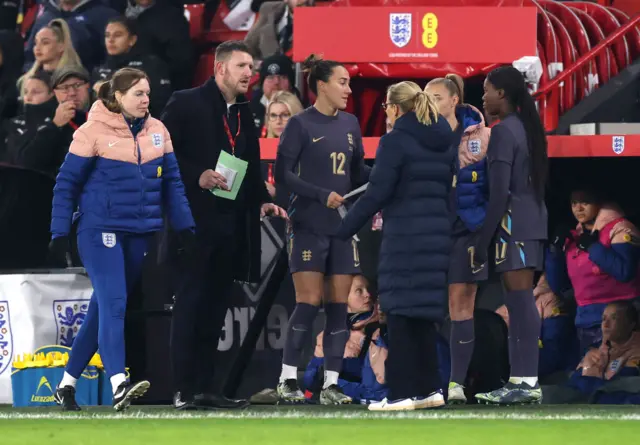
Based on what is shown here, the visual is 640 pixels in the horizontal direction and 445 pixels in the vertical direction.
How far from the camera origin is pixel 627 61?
38.5ft

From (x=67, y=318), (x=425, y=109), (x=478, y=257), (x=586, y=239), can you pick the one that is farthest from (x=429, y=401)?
(x=67, y=318)

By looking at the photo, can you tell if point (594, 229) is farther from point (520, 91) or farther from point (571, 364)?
point (520, 91)

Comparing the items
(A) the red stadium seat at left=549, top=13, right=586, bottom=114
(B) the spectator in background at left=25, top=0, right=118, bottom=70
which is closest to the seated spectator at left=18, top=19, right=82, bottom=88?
(B) the spectator in background at left=25, top=0, right=118, bottom=70

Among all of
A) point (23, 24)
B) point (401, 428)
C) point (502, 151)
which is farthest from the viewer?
point (23, 24)

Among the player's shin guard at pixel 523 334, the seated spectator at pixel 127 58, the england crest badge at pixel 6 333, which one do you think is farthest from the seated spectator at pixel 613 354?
the seated spectator at pixel 127 58

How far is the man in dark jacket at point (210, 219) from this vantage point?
308 inches

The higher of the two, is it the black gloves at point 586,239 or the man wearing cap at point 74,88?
the man wearing cap at point 74,88

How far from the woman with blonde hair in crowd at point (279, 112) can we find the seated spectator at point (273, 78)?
88 cm

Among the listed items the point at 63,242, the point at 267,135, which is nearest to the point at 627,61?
the point at 267,135

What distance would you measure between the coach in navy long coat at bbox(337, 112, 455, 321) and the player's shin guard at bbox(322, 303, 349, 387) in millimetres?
940

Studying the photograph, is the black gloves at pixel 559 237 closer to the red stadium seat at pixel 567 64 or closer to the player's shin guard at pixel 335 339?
the red stadium seat at pixel 567 64

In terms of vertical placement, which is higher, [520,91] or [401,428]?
[520,91]

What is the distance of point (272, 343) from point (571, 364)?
184 centimetres

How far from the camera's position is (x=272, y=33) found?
12.6 meters
